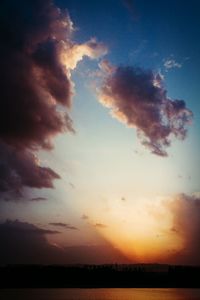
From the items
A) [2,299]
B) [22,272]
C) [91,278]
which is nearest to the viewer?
[2,299]

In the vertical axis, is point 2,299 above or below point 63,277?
below

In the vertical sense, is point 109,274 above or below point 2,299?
above

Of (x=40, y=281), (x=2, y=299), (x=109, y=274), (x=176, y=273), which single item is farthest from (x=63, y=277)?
(x=2, y=299)

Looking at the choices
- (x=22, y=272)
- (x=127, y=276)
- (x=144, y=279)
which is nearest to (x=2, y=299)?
(x=22, y=272)

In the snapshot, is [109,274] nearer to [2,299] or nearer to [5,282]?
[5,282]

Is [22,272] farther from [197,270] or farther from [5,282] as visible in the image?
[197,270]

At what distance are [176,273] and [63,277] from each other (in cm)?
5519

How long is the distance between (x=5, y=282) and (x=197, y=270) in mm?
93047

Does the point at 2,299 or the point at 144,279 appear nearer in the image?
the point at 2,299

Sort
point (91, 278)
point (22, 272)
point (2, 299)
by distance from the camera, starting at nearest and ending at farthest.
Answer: point (2, 299)
point (22, 272)
point (91, 278)

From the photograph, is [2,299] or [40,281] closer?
[2,299]

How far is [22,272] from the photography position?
17812cm

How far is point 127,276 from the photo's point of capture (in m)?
185

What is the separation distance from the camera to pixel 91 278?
7520 inches
